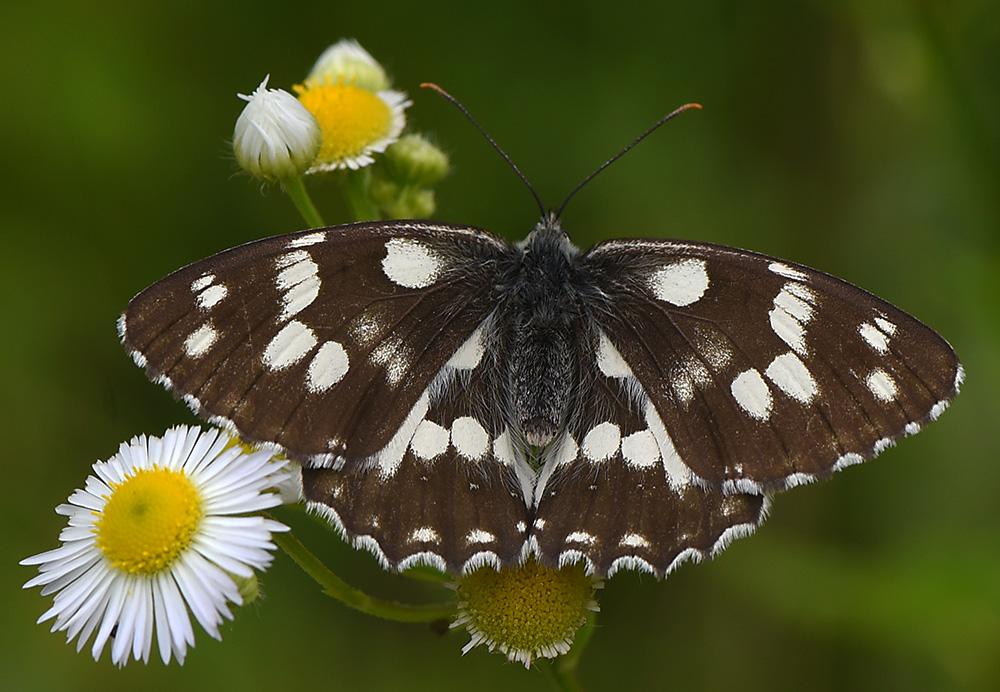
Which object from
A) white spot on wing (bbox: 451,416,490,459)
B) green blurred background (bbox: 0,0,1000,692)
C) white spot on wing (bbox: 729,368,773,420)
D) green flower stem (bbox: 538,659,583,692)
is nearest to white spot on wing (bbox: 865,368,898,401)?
white spot on wing (bbox: 729,368,773,420)

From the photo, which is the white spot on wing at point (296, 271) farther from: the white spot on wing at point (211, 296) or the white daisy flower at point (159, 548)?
the white daisy flower at point (159, 548)

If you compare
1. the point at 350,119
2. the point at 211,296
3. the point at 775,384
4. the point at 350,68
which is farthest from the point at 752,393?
the point at 350,68

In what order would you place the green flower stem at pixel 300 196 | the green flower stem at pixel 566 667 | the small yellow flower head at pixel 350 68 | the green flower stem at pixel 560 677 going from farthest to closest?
the small yellow flower head at pixel 350 68 → the green flower stem at pixel 300 196 → the green flower stem at pixel 560 677 → the green flower stem at pixel 566 667

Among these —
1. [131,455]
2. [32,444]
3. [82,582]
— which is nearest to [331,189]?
[32,444]

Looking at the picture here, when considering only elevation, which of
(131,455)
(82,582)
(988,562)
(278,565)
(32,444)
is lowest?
(988,562)

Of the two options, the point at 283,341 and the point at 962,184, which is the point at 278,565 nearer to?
the point at 283,341

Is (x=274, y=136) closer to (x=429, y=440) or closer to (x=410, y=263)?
(x=410, y=263)

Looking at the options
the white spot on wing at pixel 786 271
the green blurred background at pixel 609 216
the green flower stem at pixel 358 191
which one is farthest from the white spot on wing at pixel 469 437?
the green blurred background at pixel 609 216
